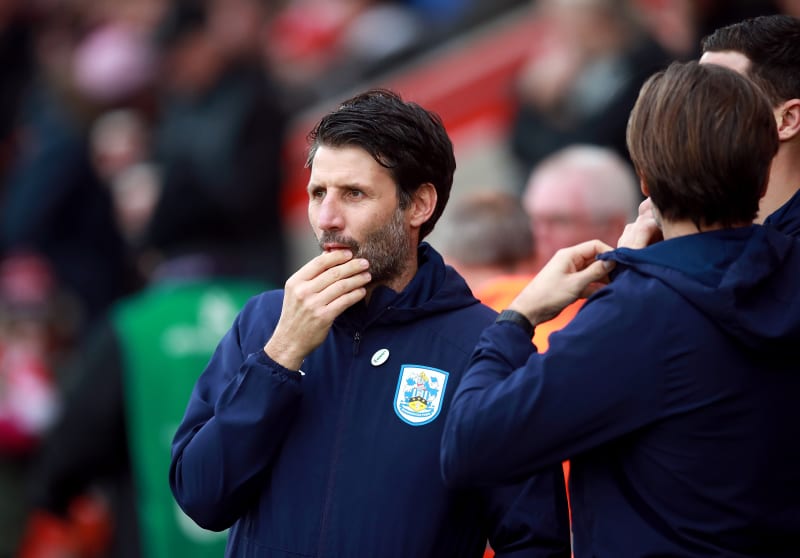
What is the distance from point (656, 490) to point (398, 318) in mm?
749

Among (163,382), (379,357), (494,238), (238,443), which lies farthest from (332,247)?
(163,382)

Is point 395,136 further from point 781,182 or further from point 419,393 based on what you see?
point 781,182

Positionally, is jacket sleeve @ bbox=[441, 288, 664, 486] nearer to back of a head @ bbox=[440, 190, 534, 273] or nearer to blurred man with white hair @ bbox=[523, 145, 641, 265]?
blurred man with white hair @ bbox=[523, 145, 641, 265]

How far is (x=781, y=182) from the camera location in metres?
3.37

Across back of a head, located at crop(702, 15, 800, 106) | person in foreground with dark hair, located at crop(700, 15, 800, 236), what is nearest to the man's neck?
person in foreground with dark hair, located at crop(700, 15, 800, 236)

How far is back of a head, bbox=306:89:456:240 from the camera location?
328cm

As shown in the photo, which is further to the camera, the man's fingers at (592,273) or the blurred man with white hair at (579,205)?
the blurred man with white hair at (579,205)

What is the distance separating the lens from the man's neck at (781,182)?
3369 mm

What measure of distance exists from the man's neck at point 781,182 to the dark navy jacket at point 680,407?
53 cm

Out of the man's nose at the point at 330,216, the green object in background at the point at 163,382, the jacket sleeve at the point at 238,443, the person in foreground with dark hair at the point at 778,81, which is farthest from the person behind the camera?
the green object in background at the point at 163,382

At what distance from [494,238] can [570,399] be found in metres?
2.51

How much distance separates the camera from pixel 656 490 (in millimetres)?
2852

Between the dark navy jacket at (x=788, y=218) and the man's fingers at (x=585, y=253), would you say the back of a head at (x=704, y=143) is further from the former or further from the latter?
the dark navy jacket at (x=788, y=218)

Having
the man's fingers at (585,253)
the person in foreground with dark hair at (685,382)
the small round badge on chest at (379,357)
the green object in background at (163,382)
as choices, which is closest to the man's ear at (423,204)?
the small round badge on chest at (379,357)
